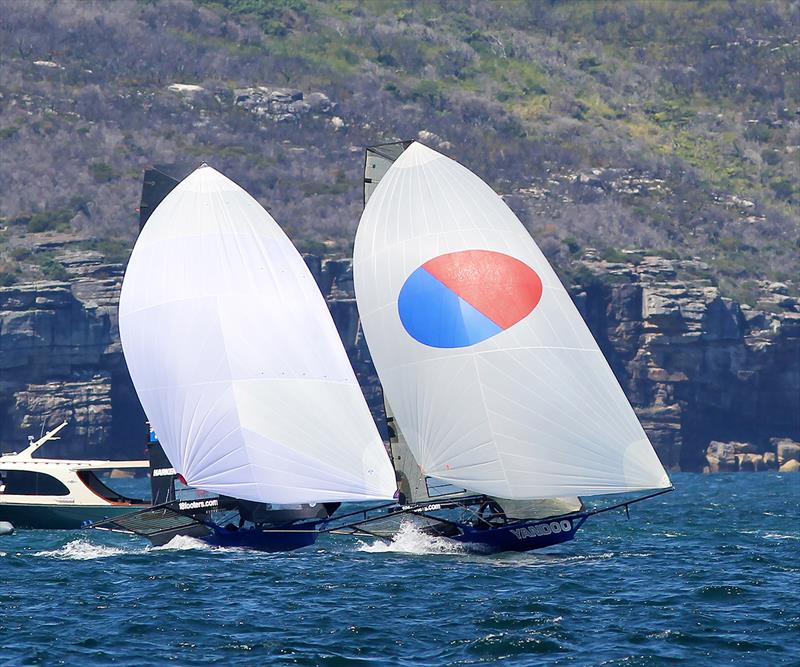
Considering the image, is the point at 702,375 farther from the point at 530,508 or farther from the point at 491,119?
the point at 530,508

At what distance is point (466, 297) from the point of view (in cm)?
3566

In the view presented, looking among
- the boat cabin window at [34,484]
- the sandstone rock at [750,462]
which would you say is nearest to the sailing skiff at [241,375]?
the boat cabin window at [34,484]

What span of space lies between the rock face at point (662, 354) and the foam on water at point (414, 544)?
72.8m

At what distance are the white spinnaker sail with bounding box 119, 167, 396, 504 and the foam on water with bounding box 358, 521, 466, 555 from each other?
99.2 inches

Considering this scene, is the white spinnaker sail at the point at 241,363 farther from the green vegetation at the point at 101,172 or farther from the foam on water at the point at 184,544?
the green vegetation at the point at 101,172

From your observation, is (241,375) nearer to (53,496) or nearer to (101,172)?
(53,496)

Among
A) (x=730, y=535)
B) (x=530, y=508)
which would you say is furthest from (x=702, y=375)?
(x=530, y=508)

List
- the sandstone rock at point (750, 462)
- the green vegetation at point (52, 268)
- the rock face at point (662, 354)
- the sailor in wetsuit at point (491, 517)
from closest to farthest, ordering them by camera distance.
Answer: the sailor in wetsuit at point (491, 517) → the rock face at point (662, 354) → the green vegetation at point (52, 268) → the sandstone rock at point (750, 462)

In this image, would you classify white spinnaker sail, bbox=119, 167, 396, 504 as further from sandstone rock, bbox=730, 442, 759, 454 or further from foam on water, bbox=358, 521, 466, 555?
sandstone rock, bbox=730, 442, 759, 454

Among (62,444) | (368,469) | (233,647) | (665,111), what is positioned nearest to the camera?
(233,647)

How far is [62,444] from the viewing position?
4254 inches

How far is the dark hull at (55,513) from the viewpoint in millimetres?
48562

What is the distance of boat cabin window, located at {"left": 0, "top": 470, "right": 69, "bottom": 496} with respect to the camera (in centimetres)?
4891

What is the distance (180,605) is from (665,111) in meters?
172
